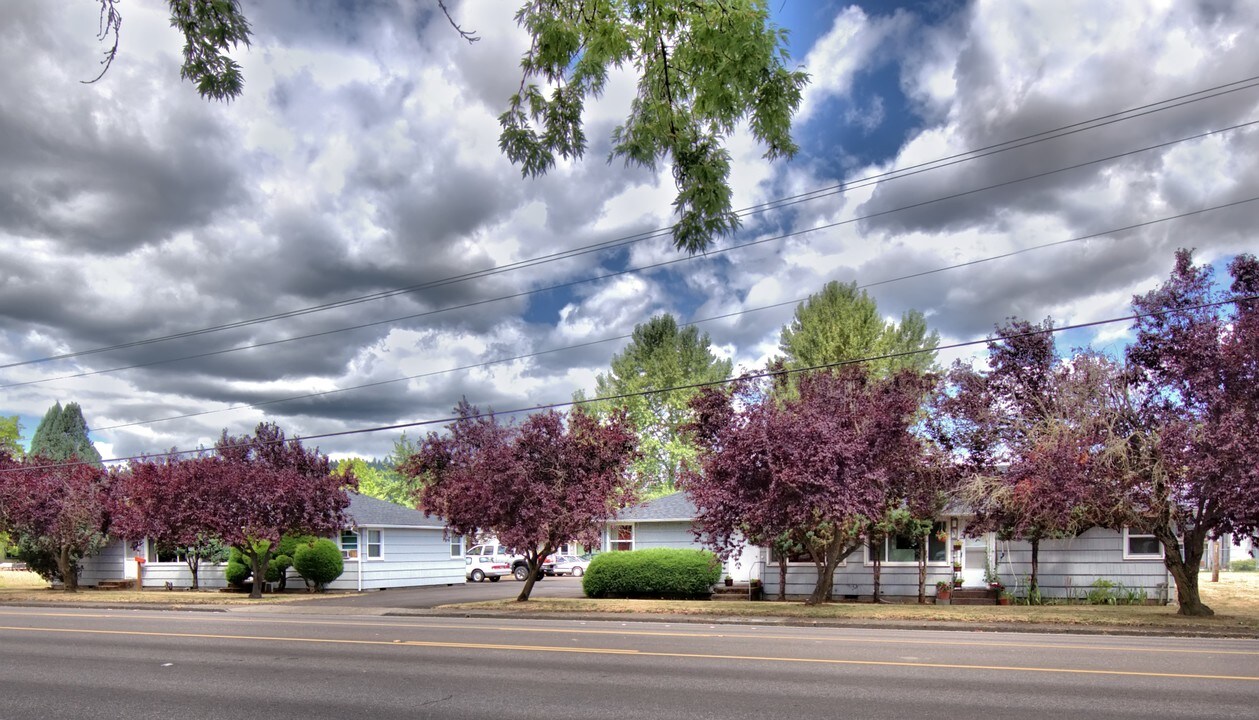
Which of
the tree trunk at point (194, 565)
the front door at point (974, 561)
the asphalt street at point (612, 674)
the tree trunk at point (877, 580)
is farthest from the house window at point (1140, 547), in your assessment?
the tree trunk at point (194, 565)

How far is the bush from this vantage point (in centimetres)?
3300

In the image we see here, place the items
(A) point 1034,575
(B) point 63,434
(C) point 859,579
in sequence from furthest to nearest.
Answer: (B) point 63,434
(C) point 859,579
(A) point 1034,575

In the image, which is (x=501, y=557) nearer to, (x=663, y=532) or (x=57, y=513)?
(x=663, y=532)

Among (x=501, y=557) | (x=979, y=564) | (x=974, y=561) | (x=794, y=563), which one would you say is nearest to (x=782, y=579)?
(x=794, y=563)

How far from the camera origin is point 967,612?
71.5 ft

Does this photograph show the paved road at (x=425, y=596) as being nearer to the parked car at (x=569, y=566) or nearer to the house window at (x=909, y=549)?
the house window at (x=909, y=549)

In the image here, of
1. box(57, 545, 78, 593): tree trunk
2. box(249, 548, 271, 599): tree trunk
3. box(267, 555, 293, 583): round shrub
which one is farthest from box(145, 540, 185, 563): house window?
box(249, 548, 271, 599): tree trunk

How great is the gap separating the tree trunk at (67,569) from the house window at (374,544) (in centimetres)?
1132

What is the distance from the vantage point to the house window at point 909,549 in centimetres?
2689

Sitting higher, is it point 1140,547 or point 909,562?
point 1140,547

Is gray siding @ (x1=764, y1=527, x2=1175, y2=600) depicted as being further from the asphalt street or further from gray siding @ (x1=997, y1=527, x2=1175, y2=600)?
the asphalt street

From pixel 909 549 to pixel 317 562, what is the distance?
812 inches

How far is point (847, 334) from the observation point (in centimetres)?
4450

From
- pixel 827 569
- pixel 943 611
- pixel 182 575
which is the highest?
pixel 827 569
